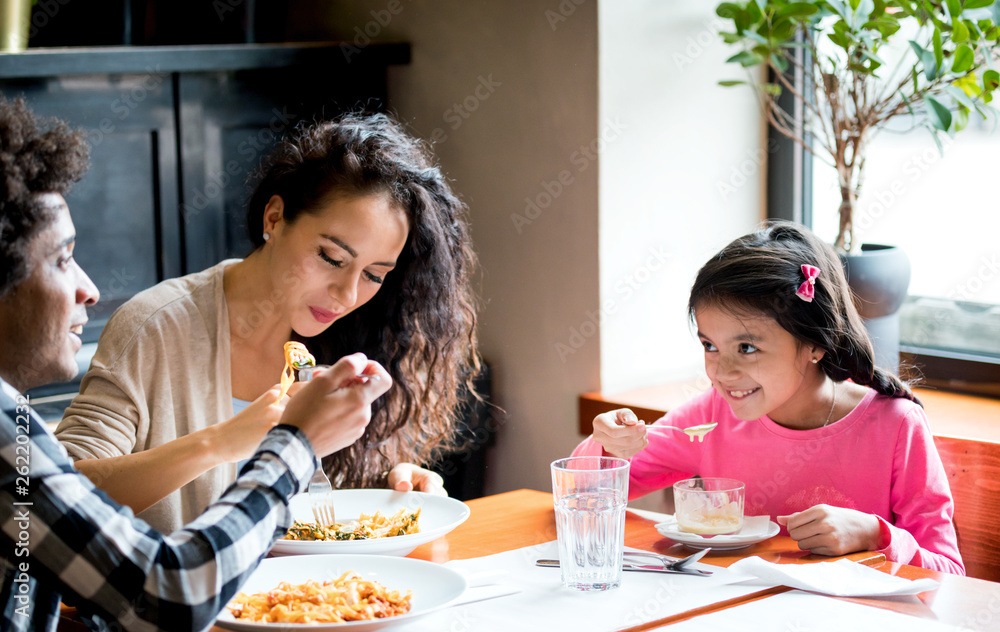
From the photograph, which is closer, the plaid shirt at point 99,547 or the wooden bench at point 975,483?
the plaid shirt at point 99,547

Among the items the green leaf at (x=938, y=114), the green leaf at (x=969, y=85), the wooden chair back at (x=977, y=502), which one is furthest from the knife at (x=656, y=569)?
the green leaf at (x=969, y=85)

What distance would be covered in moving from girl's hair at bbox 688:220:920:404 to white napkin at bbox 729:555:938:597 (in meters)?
0.46

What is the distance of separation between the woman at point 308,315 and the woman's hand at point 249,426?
0.18 m

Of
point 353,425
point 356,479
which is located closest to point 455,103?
point 356,479

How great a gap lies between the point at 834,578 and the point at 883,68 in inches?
64.9

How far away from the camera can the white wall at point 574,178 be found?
251cm

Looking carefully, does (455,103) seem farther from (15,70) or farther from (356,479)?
(356,479)

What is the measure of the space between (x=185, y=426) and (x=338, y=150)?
54 cm

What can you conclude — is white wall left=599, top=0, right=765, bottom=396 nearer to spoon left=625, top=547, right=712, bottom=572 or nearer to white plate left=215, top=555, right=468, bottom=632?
spoon left=625, top=547, right=712, bottom=572

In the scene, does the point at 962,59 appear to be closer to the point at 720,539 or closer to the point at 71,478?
the point at 720,539

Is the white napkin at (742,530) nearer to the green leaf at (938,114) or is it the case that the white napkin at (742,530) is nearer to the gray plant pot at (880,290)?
the gray plant pot at (880,290)

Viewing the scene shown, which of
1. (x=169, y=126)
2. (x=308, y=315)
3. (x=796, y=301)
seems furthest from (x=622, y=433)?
(x=169, y=126)

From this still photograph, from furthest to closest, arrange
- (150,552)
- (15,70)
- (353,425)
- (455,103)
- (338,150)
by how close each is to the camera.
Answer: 1. (455,103)
2. (15,70)
3. (338,150)
4. (353,425)
5. (150,552)

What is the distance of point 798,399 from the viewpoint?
5.68 ft
